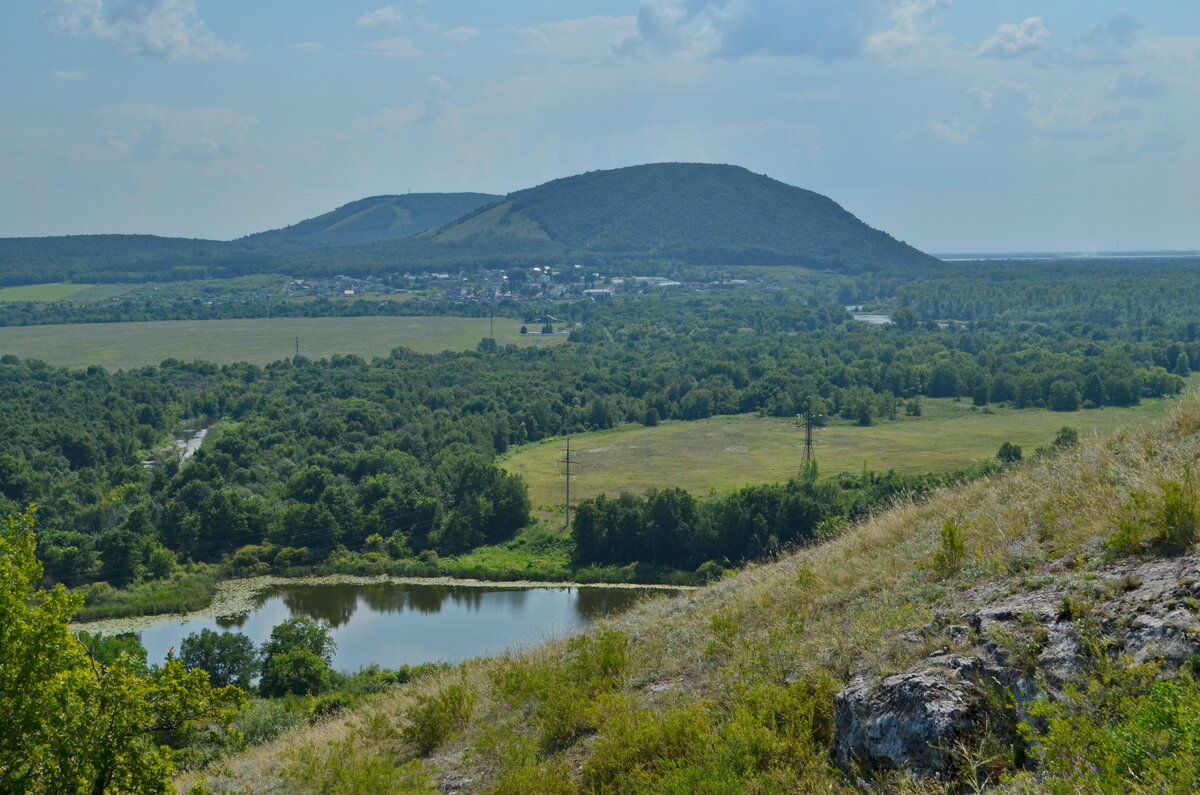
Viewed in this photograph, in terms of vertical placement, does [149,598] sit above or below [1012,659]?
below

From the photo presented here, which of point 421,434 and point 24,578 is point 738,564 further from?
point 24,578

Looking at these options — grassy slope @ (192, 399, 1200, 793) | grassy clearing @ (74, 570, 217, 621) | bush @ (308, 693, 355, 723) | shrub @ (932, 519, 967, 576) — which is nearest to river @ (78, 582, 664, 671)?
grassy clearing @ (74, 570, 217, 621)

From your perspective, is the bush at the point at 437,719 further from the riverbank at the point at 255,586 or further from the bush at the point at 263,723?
the riverbank at the point at 255,586

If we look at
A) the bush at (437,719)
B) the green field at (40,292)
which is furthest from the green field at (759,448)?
the green field at (40,292)

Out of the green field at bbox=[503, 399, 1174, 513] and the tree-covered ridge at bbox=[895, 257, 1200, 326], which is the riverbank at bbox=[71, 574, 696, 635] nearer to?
the green field at bbox=[503, 399, 1174, 513]

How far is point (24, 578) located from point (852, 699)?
6384 millimetres

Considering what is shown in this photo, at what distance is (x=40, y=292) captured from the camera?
17312 centimetres

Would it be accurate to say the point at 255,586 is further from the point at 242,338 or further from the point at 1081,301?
the point at 1081,301

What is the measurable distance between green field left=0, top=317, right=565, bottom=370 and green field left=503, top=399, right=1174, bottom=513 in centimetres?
4469

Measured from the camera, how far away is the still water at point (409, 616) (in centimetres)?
3272

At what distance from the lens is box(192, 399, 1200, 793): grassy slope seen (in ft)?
24.0

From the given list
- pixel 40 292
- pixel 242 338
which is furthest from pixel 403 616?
pixel 40 292

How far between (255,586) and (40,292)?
504 ft

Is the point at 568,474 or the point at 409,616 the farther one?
the point at 568,474
